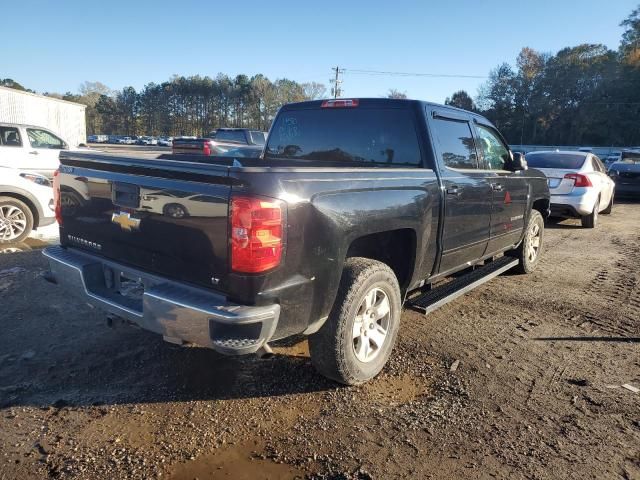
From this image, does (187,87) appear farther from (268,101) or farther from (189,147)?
(189,147)

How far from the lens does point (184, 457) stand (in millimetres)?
2627

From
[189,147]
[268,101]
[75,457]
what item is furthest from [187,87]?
[75,457]

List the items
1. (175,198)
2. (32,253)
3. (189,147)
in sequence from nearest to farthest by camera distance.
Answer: (175,198) → (32,253) → (189,147)

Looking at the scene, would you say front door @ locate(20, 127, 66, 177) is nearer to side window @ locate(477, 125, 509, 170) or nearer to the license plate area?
the license plate area

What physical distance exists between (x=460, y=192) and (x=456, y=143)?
21.8 inches

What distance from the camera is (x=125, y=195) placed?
3.09m

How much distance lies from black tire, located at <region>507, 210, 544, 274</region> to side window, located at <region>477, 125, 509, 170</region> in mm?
1069

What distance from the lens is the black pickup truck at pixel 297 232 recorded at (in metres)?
2.61

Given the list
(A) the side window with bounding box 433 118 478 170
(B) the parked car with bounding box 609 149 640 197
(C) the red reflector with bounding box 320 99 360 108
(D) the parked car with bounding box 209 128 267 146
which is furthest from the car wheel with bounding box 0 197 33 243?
(B) the parked car with bounding box 609 149 640 197

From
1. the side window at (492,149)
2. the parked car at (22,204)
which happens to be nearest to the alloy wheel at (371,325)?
the side window at (492,149)

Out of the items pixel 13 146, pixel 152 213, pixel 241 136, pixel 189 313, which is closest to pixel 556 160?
pixel 152 213

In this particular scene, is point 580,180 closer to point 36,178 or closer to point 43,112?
point 36,178

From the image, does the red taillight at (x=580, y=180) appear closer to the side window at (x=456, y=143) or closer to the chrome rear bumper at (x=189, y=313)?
the side window at (x=456, y=143)

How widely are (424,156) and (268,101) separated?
94363 millimetres
